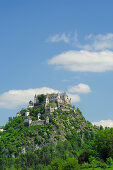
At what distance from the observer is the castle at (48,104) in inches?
5733

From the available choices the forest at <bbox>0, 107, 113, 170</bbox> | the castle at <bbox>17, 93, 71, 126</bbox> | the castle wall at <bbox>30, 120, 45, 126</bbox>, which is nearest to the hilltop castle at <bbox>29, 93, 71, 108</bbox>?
the castle at <bbox>17, 93, 71, 126</bbox>

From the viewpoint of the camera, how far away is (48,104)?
156750 millimetres

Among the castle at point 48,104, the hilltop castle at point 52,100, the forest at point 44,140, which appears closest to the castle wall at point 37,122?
the castle at point 48,104

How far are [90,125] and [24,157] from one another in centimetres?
5047

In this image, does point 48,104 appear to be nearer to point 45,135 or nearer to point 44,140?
point 45,135

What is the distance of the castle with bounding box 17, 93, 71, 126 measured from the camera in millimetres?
145625

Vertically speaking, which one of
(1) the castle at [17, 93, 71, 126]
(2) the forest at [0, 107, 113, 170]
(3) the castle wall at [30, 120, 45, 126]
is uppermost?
(1) the castle at [17, 93, 71, 126]

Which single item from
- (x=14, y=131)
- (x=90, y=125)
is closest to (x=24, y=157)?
(x=14, y=131)

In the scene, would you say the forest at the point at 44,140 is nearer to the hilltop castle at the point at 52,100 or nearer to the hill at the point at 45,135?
the hill at the point at 45,135

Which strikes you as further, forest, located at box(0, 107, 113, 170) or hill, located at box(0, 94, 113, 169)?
hill, located at box(0, 94, 113, 169)

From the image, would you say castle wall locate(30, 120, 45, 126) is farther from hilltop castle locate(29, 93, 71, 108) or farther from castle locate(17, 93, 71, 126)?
hilltop castle locate(29, 93, 71, 108)

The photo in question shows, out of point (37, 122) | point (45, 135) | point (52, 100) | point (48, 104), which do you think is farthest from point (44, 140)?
point (52, 100)

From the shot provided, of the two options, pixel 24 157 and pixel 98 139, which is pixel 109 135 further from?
pixel 24 157

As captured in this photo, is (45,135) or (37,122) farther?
(37,122)
